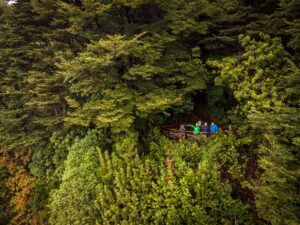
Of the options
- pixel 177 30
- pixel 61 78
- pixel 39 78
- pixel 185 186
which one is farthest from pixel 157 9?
pixel 185 186

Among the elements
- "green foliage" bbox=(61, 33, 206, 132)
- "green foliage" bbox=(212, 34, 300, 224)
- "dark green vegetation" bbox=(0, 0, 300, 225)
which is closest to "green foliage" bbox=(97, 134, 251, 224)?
"dark green vegetation" bbox=(0, 0, 300, 225)

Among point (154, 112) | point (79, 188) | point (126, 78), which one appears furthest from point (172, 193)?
point (126, 78)

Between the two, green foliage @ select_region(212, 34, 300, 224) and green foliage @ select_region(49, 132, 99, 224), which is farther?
green foliage @ select_region(49, 132, 99, 224)

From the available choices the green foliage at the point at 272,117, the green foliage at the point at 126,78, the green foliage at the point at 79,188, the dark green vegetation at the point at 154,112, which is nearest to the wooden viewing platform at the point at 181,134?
the dark green vegetation at the point at 154,112

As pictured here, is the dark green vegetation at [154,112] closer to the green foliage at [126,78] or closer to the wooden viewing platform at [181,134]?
the green foliage at [126,78]

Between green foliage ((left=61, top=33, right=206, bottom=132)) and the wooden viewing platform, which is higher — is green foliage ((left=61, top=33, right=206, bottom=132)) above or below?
above

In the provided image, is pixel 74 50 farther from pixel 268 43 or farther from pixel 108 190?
pixel 268 43

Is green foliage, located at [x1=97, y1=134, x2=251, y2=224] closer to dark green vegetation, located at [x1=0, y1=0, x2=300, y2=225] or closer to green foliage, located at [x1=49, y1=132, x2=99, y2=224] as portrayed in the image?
dark green vegetation, located at [x1=0, y1=0, x2=300, y2=225]

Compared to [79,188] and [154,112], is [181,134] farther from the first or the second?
[79,188]
